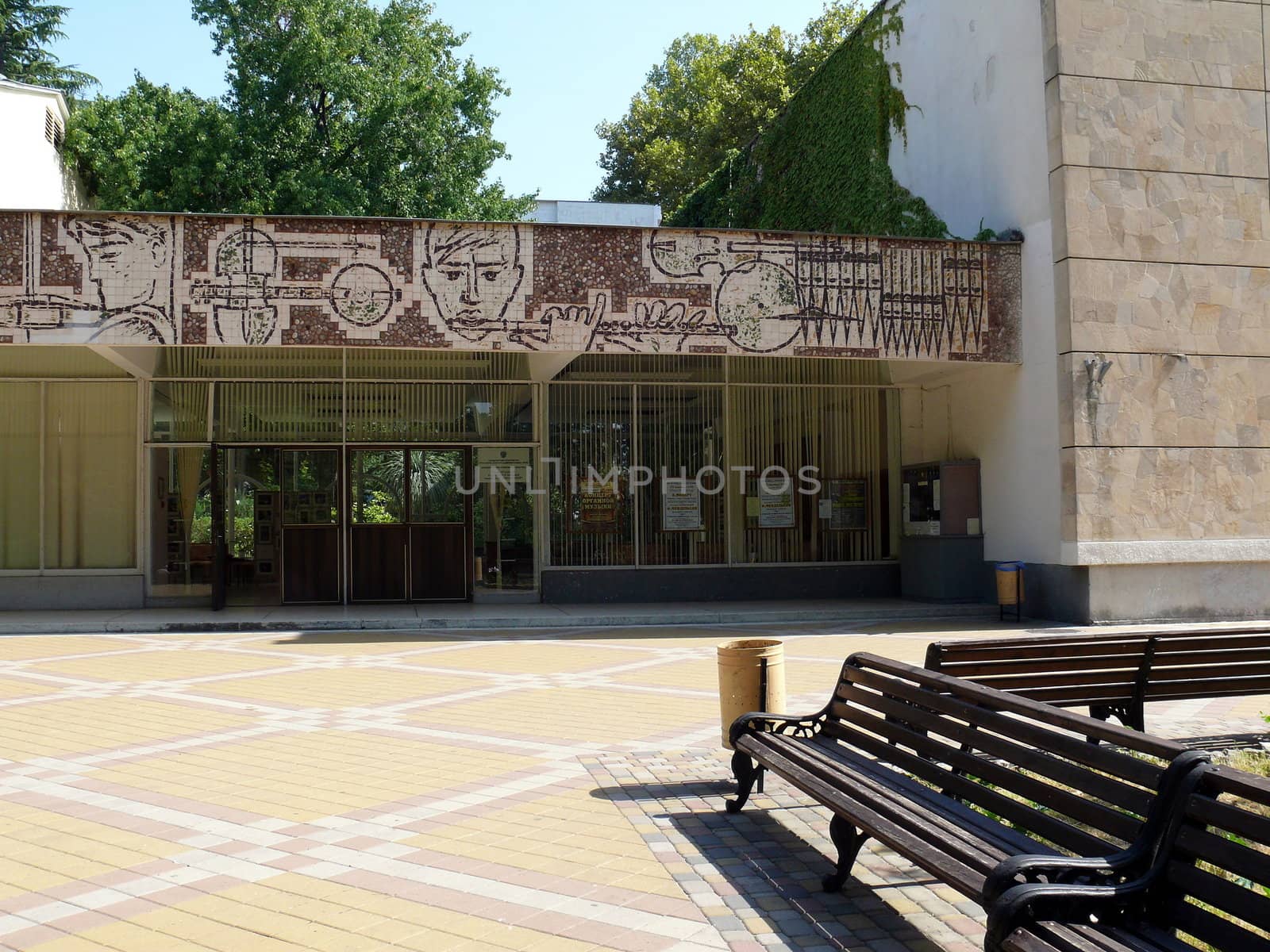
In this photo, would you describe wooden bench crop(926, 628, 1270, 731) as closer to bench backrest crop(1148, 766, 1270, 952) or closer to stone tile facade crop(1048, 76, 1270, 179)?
bench backrest crop(1148, 766, 1270, 952)

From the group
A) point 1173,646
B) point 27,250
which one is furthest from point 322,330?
point 1173,646

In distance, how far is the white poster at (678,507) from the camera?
59.6 ft

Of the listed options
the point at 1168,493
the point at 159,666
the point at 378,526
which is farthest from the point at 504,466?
the point at 1168,493

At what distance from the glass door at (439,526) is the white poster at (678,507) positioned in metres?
3.07

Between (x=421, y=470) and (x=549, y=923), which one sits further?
(x=421, y=470)

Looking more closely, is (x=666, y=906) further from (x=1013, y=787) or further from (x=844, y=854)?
(x=1013, y=787)

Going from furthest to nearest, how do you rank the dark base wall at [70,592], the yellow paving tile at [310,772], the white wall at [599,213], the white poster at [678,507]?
the white wall at [599,213] < the white poster at [678,507] < the dark base wall at [70,592] < the yellow paving tile at [310,772]

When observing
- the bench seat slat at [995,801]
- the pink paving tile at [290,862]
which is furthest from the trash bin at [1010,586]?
the pink paving tile at [290,862]

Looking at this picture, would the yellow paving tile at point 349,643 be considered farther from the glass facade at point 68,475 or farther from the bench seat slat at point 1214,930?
the bench seat slat at point 1214,930

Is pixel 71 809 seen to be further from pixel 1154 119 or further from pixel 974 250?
pixel 1154 119

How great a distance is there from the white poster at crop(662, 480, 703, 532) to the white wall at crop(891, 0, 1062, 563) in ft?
12.4

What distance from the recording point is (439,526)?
17719 mm

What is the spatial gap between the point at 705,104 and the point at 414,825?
34530mm

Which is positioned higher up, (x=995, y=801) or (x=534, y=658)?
(x=995, y=801)
